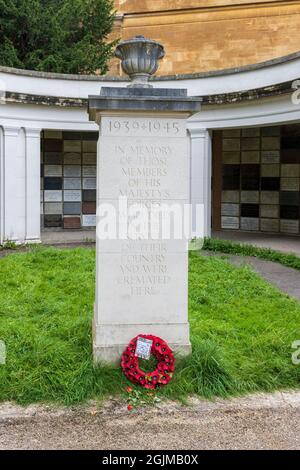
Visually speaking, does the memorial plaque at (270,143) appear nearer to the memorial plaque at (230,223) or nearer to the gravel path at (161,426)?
the memorial plaque at (230,223)

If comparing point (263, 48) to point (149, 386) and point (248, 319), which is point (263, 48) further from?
point (149, 386)

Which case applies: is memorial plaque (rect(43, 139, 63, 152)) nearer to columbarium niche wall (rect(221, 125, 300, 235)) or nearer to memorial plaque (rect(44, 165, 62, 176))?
memorial plaque (rect(44, 165, 62, 176))

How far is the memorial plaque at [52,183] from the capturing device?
648 inches

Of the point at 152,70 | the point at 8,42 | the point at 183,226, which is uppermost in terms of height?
the point at 8,42

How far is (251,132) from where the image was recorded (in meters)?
16.1

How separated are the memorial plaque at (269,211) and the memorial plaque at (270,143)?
1700 millimetres

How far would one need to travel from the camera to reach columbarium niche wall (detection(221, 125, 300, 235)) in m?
15.5

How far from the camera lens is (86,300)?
718 centimetres

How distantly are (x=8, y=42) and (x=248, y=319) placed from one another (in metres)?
15.2

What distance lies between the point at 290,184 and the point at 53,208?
7156 millimetres

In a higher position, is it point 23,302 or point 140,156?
point 140,156

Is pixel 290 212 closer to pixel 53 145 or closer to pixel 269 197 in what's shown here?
pixel 269 197
